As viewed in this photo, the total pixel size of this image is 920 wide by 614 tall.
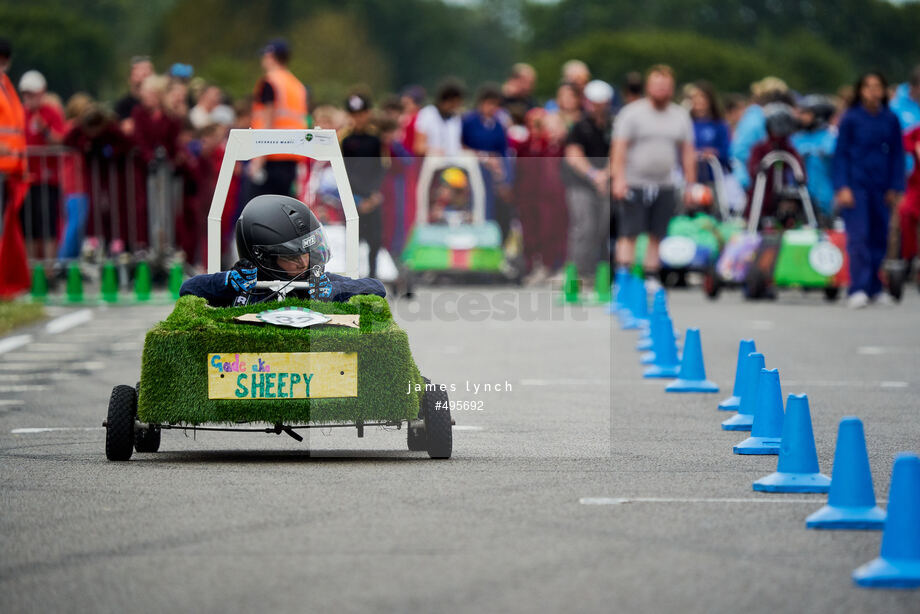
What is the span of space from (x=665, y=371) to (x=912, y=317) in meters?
6.05

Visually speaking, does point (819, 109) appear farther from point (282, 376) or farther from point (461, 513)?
point (461, 513)

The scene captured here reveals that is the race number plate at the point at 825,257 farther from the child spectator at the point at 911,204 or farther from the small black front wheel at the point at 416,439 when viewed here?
the small black front wheel at the point at 416,439

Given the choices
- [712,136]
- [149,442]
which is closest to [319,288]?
[149,442]

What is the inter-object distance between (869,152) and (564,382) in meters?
7.89

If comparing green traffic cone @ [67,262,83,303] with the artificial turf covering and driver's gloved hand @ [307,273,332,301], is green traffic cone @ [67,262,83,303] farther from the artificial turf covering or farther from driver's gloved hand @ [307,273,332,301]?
the artificial turf covering

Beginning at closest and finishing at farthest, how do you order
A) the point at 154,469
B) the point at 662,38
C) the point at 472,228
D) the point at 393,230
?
the point at 154,469, the point at 472,228, the point at 393,230, the point at 662,38

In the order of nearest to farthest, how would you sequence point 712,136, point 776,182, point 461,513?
1. point 461,513
2. point 776,182
3. point 712,136

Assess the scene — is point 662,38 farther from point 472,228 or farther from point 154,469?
point 154,469

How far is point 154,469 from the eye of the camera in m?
8.12

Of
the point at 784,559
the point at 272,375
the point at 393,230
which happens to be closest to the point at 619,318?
the point at 393,230

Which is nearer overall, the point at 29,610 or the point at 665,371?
the point at 29,610

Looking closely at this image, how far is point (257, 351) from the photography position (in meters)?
8.16

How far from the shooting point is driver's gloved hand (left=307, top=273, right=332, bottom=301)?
348 inches

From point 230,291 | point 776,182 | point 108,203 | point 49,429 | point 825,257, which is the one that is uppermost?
point 776,182
